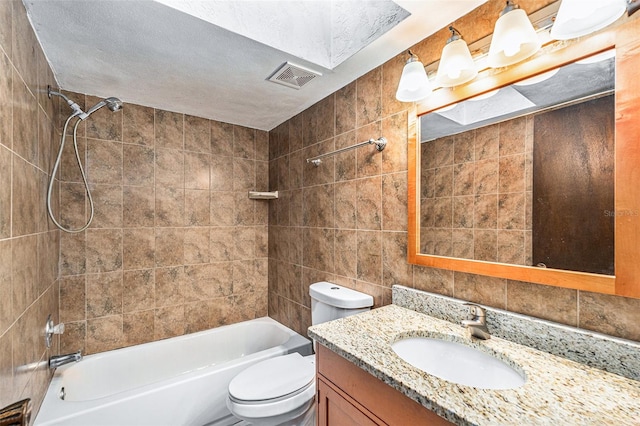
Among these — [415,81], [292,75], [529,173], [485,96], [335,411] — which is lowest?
[335,411]

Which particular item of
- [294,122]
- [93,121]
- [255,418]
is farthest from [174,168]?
[255,418]

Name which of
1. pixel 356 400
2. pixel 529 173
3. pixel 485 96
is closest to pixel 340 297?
pixel 356 400

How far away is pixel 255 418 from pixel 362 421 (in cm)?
70

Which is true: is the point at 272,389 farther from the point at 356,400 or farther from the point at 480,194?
the point at 480,194

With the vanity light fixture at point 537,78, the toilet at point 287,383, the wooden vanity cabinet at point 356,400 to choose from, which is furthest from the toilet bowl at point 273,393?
the vanity light fixture at point 537,78

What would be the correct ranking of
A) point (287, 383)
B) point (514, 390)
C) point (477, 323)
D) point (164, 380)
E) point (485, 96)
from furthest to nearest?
point (164, 380) → point (287, 383) → point (485, 96) → point (477, 323) → point (514, 390)

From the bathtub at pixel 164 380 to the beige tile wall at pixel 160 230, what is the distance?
5.0 inches

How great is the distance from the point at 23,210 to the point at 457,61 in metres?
1.85

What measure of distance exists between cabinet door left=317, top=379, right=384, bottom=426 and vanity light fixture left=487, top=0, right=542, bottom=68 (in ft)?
4.23

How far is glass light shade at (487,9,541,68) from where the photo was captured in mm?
951

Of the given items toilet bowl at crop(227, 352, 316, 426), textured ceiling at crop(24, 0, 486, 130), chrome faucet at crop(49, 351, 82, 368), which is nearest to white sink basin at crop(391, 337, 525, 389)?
toilet bowl at crop(227, 352, 316, 426)

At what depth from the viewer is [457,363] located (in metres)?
1.07

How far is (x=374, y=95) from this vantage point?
1.63m

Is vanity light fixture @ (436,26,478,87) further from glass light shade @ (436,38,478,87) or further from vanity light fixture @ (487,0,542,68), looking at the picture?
vanity light fixture @ (487,0,542,68)
